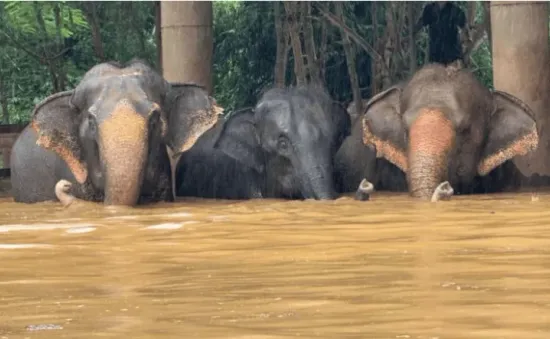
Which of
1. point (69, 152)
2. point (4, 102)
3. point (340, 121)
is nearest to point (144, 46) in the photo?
point (4, 102)

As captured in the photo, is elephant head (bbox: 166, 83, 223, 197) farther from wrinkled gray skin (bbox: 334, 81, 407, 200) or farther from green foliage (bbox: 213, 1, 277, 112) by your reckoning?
green foliage (bbox: 213, 1, 277, 112)

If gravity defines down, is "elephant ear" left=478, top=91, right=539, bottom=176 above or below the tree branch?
below

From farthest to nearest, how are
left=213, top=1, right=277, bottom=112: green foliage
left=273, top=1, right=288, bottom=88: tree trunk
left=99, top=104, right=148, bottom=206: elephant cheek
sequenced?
left=213, top=1, right=277, bottom=112: green foliage < left=273, top=1, right=288, bottom=88: tree trunk < left=99, top=104, right=148, bottom=206: elephant cheek

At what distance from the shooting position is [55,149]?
50.9 feet

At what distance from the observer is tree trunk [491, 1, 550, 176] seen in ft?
55.8

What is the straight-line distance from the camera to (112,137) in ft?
46.6

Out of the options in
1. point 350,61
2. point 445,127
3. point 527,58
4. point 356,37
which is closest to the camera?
point 445,127

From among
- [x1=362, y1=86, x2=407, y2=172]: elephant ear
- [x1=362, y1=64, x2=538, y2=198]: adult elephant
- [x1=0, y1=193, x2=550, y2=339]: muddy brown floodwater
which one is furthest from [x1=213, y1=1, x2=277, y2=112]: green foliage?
[x1=0, y1=193, x2=550, y2=339]: muddy brown floodwater

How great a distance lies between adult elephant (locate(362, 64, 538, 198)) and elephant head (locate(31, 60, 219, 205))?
6.85ft

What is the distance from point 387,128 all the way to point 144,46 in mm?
13469

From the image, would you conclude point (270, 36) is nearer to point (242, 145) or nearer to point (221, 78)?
point (221, 78)

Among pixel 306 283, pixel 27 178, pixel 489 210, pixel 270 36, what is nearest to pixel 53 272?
pixel 306 283

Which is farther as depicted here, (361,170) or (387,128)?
(361,170)

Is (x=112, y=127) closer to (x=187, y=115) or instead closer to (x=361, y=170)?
(x=187, y=115)
